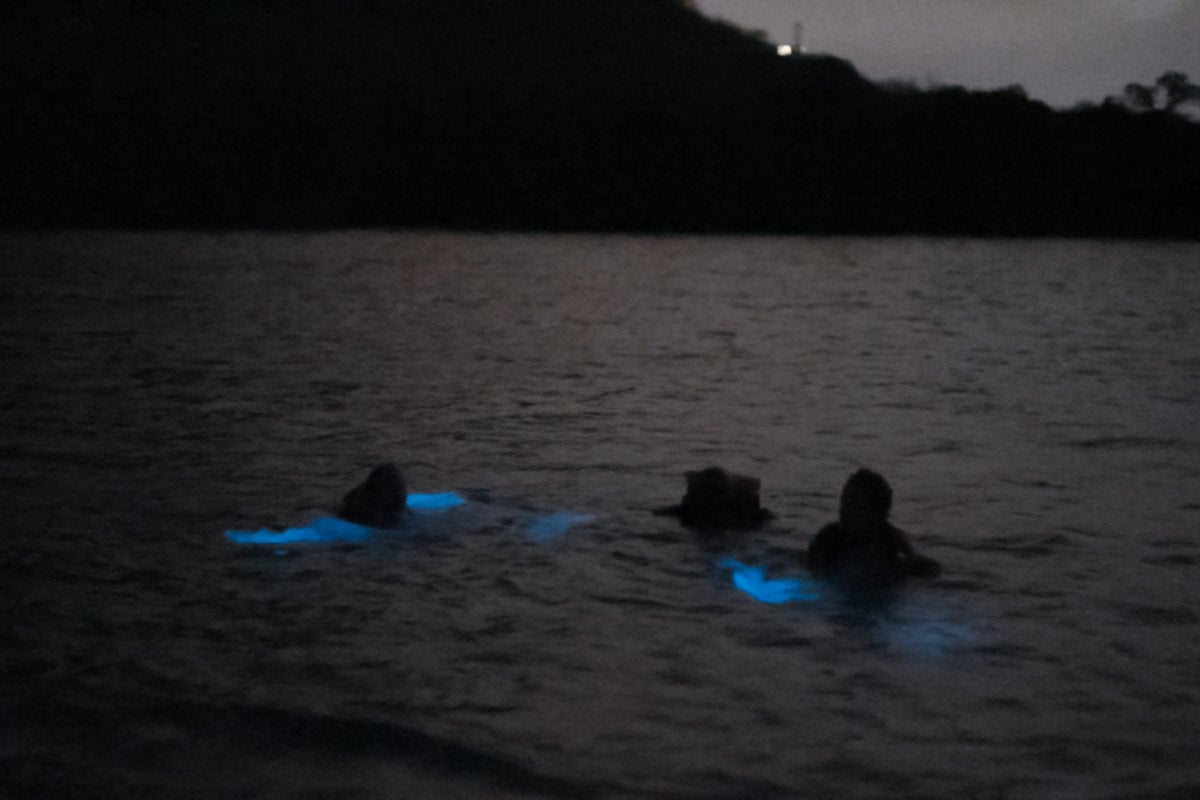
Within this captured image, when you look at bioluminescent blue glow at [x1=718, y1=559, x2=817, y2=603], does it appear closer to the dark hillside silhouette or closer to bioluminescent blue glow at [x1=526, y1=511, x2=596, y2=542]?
bioluminescent blue glow at [x1=526, y1=511, x2=596, y2=542]

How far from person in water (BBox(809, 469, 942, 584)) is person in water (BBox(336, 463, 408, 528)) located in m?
3.27

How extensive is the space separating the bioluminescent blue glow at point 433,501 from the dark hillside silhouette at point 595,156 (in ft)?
262

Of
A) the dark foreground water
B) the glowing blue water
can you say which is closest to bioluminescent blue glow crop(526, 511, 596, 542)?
the dark foreground water

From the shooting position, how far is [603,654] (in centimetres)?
822

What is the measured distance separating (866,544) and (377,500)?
378 centimetres

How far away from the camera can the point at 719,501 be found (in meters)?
10.9

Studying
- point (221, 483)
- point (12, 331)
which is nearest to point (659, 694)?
point (221, 483)

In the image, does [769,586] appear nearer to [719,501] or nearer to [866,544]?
[866,544]

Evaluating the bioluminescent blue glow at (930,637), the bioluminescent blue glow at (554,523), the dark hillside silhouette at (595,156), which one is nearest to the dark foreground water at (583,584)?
the bioluminescent blue glow at (930,637)

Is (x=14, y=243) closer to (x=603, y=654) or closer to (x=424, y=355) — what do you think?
(x=424, y=355)

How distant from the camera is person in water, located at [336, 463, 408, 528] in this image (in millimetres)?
10859

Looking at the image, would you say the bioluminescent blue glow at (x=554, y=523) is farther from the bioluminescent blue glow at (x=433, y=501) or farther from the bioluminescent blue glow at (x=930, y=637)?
the bioluminescent blue glow at (x=930, y=637)

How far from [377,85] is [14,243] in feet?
214

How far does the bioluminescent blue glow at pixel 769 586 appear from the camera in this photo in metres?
9.27
